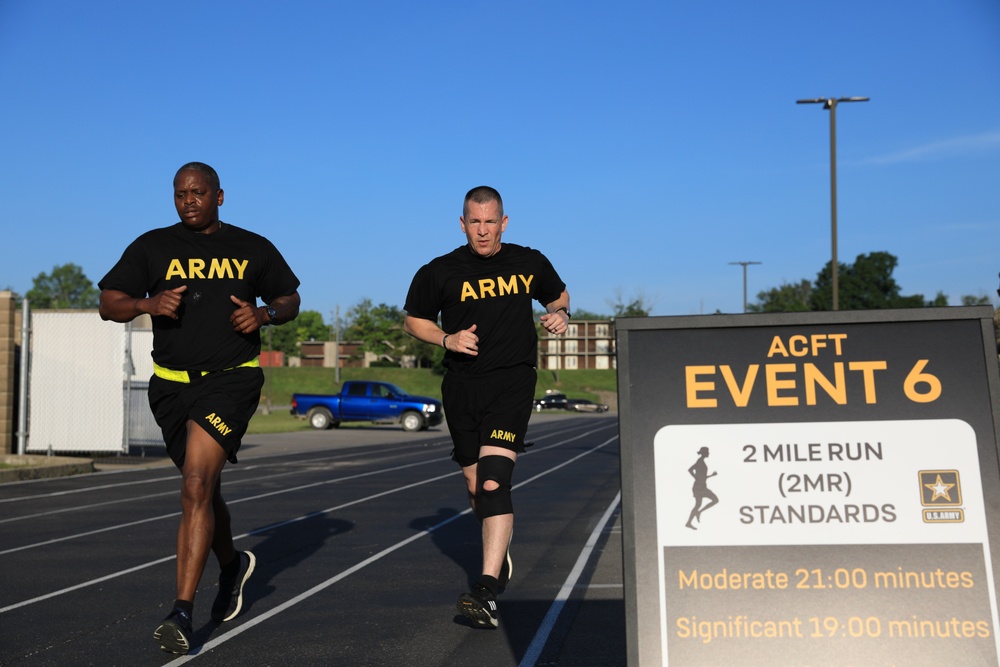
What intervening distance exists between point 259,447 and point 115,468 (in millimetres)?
7494

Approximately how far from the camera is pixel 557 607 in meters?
6.15

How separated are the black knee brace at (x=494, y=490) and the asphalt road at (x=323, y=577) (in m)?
0.63

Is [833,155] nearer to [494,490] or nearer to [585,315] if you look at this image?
[494,490]

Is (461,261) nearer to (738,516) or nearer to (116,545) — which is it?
(738,516)

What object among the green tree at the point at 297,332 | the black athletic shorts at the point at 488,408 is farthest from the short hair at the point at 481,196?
the green tree at the point at 297,332

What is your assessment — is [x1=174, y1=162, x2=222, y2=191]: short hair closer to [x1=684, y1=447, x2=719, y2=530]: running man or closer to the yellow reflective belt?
the yellow reflective belt

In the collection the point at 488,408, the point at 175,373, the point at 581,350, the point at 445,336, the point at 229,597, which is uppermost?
the point at 581,350

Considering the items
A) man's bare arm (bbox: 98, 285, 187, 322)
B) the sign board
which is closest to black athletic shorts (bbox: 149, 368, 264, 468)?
man's bare arm (bbox: 98, 285, 187, 322)

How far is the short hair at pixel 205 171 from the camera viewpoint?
5445 mm

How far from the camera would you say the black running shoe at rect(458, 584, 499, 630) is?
502cm

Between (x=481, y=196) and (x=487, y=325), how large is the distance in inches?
27.4

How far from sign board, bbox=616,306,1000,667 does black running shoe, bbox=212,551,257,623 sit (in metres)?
3.15

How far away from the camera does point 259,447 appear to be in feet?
88.8

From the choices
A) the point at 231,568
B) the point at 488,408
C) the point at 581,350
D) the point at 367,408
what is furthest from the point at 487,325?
the point at 581,350
